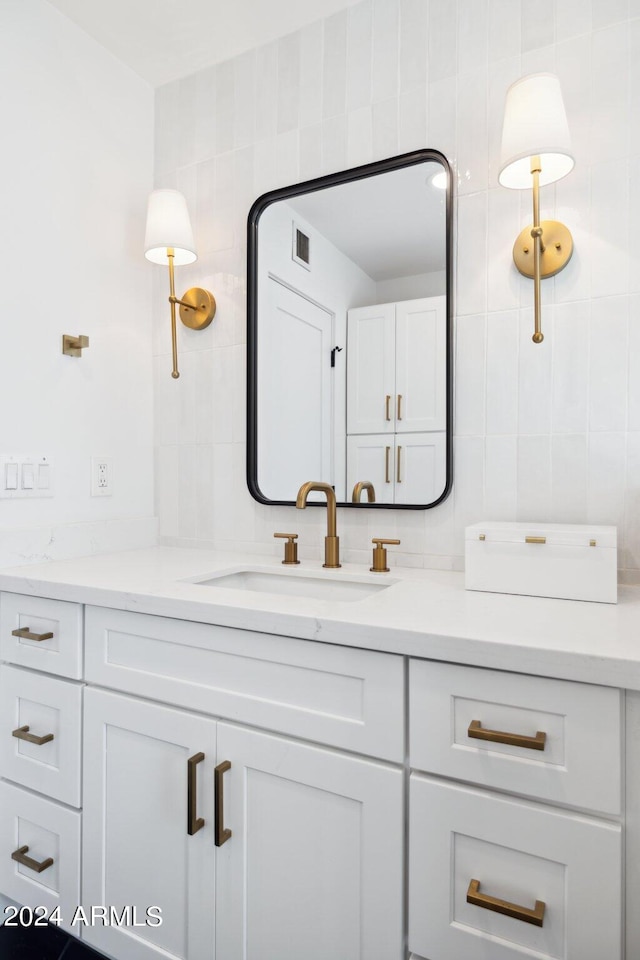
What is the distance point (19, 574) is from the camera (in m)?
1.39

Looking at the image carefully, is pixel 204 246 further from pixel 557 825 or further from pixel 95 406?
pixel 557 825

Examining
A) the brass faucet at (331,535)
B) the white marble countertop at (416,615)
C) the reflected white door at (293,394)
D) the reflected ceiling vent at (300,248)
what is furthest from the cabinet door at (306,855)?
the reflected ceiling vent at (300,248)

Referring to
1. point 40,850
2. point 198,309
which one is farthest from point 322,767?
point 198,309

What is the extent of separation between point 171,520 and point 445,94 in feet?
4.79

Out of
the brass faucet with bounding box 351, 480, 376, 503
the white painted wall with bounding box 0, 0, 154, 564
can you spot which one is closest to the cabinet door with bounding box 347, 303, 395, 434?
the brass faucet with bounding box 351, 480, 376, 503

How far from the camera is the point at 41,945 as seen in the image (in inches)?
53.2

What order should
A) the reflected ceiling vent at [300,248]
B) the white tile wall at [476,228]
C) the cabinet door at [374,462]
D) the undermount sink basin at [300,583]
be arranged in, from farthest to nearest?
the reflected ceiling vent at [300,248], the cabinet door at [374,462], the undermount sink basin at [300,583], the white tile wall at [476,228]

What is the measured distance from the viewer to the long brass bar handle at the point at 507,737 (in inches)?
31.6

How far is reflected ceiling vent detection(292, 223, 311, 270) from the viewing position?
163 centimetres

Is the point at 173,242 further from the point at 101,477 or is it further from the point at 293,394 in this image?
the point at 101,477

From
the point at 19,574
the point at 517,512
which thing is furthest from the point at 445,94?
the point at 19,574

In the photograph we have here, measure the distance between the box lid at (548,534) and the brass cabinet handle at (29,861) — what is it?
122 cm

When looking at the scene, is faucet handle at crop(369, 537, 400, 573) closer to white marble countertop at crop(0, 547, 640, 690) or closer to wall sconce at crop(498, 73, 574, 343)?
white marble countertop at crop(0, 547, 640, 690)

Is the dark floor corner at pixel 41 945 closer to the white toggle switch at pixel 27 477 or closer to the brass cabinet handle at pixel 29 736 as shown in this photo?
the brass cabinet handle at pixel 29 736
